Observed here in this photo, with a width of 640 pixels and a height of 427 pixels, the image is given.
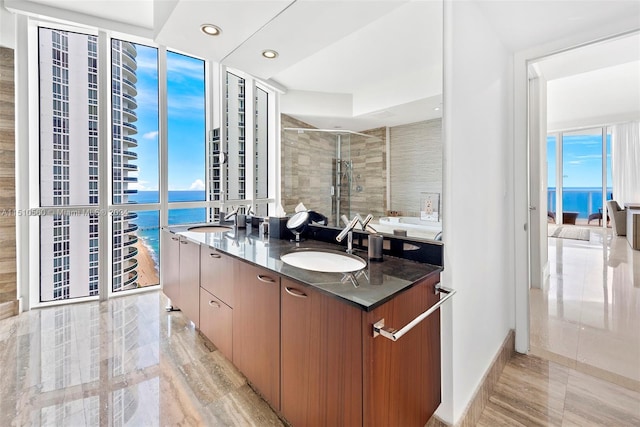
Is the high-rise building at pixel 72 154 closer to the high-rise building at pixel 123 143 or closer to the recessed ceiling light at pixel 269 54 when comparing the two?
the high-rise building at pixel 123 143

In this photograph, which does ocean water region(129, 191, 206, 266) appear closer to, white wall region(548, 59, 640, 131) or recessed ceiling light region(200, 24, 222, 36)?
recessed ceiling light region(200, 24, 222, 36)

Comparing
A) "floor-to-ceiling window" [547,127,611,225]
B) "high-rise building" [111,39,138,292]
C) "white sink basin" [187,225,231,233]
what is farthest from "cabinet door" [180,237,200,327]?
"floor-to-ceiling window" [547,127,611,225]

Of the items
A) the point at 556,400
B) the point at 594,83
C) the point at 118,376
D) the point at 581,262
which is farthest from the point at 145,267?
the point at 594,83

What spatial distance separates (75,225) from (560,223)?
11.5m

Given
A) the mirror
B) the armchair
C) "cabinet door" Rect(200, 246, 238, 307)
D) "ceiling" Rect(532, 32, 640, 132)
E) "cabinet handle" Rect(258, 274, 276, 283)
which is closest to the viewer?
"cabinet handle" Rect(258, 274, 276, 283)

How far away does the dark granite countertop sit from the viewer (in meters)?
1.05

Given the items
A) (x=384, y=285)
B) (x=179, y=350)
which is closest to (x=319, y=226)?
(x=384, y=285)

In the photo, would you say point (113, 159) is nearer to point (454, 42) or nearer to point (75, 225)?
point (75, 225)

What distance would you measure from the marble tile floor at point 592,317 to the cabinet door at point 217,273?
2.32 meters

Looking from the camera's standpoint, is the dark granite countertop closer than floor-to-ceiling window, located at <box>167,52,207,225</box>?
Yes

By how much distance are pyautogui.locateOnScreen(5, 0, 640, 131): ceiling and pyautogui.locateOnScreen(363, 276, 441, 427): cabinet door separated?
0.94 metres

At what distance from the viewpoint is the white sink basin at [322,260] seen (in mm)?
1598

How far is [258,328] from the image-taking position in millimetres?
1480

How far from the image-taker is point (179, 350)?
221 cm
